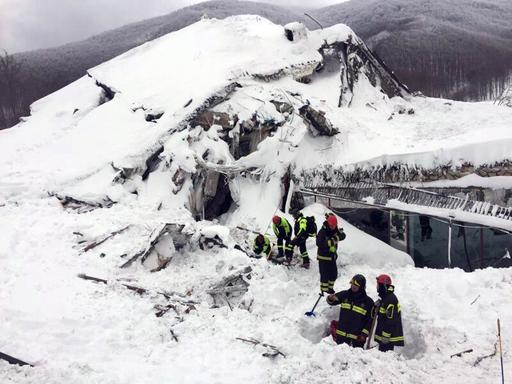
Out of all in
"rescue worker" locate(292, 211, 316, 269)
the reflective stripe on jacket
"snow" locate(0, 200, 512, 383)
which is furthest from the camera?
"rescue worker" locate(292, 211, 316, 269)

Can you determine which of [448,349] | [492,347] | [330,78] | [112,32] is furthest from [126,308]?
[112,32]

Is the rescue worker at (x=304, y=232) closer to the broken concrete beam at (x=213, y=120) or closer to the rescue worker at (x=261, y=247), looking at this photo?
the rescue worker at (x=261, y=247)

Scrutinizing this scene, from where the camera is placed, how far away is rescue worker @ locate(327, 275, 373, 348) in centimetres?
534

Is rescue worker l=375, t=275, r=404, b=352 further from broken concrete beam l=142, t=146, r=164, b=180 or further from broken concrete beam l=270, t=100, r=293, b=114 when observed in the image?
broken concrete beam l=142, t=146, r=164, b=180

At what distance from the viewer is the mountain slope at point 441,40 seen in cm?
5306

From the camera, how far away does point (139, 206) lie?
10484 millimetres

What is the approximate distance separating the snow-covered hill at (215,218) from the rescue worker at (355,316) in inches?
17.2

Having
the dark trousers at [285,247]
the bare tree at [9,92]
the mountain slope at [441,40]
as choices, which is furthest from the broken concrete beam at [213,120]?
the mountain slope at [441,40]

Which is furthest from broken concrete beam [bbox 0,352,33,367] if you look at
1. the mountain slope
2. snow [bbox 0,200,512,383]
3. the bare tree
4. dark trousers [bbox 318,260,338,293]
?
the mountain slope

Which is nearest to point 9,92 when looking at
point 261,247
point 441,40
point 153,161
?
point 153,161

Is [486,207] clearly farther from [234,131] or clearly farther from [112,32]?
[112,32]

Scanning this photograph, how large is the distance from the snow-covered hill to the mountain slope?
1548 inches

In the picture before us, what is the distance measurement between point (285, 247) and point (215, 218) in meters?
3.57

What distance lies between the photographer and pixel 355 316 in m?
5.36
